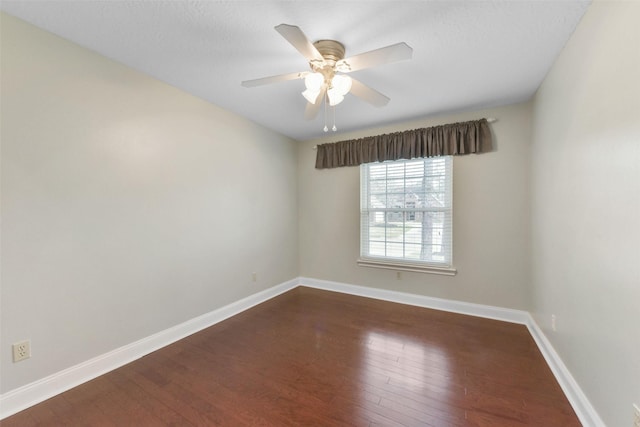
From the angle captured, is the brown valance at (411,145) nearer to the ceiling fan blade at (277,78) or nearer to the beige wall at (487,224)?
the beige wall at (487,224)

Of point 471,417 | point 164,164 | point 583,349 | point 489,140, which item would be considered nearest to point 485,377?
point 471,417

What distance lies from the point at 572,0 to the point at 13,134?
10.9 ft

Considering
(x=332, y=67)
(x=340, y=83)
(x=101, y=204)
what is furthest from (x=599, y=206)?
(x=101, y=204)

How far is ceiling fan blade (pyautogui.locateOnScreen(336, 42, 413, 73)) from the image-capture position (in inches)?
55.2

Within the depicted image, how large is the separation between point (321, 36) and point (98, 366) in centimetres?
287

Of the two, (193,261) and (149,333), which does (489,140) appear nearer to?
(193,261)

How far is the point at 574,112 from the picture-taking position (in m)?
1.63

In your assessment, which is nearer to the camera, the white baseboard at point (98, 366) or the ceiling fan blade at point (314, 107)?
the white baseboard at point (98, 366)

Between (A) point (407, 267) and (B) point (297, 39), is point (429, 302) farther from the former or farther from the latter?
(B) point (297, 39)

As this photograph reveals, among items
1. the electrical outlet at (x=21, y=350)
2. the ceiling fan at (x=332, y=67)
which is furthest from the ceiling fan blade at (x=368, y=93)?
the electrical outlet at (x=21, y=350)

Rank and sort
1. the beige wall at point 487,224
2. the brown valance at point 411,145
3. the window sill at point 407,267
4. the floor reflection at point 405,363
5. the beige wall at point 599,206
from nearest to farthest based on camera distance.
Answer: the beige wall at point 599,206 < the floor reflection at point 405,363 < the beige wall at point 487,224 < the brown valance at point 411,145 < the window sill at point 407,267

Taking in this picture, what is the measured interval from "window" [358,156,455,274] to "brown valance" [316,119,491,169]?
0.49 ft

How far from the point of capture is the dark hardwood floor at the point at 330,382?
1.54 meters

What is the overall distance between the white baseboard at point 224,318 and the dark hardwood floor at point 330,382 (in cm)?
6
